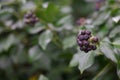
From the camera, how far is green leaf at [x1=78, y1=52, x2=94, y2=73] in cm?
122

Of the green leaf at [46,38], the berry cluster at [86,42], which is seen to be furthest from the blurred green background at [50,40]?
the berry cluster at [86,42]

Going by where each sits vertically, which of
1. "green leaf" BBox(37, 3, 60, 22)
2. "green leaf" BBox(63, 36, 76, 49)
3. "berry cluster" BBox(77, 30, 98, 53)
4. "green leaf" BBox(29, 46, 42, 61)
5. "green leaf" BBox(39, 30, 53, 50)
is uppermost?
"berry cluster" BBox(77, 30, 98, 53)

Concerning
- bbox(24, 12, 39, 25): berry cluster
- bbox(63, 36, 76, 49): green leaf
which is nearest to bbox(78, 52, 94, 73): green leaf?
bbox(63, 36, 76, 49): green leaf

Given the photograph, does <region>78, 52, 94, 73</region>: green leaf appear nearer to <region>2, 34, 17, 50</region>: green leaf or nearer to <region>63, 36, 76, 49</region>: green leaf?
<region>63, 36, 76, 49</region>: green leaf

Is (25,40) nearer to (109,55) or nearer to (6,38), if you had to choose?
(6,38)

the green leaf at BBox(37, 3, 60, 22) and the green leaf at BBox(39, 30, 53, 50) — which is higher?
the green leaf at BBox(37, 3, 60, 22)

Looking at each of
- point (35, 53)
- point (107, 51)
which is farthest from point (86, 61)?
point (35, 53)

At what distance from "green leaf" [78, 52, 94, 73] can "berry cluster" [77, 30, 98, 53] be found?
54 millimetres

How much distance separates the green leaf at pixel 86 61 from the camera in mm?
1225

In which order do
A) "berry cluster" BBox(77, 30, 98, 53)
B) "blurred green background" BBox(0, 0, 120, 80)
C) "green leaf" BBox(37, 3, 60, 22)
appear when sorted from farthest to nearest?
"green leaf" BBox(37, 3, 60, 22) < "blurred green background" BBox(0, 0, 120, 80) < "berry cluster" BBox(77, 30, 98, 53)

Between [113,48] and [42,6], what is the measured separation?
2.06ft

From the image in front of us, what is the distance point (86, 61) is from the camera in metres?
1.23

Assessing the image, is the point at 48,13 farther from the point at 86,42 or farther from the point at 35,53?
the point at 86,42

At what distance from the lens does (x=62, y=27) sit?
69.9 inches
